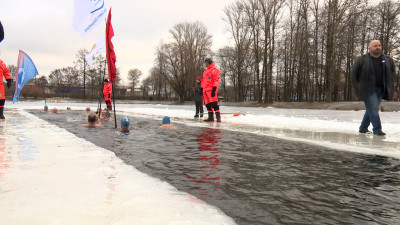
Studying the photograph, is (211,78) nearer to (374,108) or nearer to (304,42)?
(374,108)

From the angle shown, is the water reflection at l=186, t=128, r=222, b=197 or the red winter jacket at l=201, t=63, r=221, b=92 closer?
the water reflection at l=186, t=128, r=222, b=197

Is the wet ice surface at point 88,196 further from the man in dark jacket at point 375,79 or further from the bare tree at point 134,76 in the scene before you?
the bare tree at point 134,76

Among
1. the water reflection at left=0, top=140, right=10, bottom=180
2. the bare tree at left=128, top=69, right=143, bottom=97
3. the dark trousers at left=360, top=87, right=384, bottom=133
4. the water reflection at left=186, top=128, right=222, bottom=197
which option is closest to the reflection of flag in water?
the water reflection at left=0, top=140, right=10, bottom=180

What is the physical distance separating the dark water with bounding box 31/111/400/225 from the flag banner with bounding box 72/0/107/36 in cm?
478

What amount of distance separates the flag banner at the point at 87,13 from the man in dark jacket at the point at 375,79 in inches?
271

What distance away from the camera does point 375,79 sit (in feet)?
21.6

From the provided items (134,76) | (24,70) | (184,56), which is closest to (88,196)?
(24,70)

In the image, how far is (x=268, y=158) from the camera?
4.14 meters

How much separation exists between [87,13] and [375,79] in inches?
297

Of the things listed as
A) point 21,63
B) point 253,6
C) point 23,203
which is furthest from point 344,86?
point 23,203

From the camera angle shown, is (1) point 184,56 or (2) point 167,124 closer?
(2) point 167,124

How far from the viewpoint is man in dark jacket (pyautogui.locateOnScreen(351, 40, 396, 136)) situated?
649 centimetres

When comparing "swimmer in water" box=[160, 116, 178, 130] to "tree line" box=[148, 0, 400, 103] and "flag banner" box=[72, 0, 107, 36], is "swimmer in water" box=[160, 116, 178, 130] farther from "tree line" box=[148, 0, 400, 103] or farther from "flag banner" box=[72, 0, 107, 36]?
"tree line" box=[148, 0, 400, 103]

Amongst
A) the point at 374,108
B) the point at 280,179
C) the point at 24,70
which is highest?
the point at 24,70
